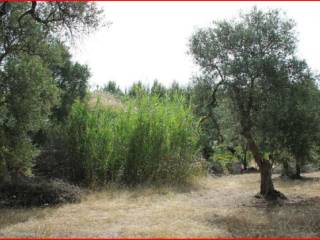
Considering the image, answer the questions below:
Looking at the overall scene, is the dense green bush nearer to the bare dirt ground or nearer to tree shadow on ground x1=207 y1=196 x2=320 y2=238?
the bare dirt ground

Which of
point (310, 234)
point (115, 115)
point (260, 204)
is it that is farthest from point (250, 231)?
point (115, 115)

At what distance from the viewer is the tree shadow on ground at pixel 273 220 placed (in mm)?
7215

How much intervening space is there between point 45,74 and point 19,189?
9.54 ft

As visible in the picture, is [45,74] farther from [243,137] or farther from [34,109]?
[243,137]

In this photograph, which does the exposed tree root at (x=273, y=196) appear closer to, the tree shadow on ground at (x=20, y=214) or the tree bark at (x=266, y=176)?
the tree bark at (x=266, y=176)

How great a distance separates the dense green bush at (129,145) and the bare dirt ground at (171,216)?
88 cm

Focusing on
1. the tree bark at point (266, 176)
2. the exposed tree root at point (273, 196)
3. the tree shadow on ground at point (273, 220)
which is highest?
the tree bark at point (266, 176)

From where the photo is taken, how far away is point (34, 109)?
8.98m

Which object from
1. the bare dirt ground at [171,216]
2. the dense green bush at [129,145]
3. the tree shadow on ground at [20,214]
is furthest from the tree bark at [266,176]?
the tree shadow on ground at [20,214]

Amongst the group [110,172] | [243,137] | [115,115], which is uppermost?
[115,115]

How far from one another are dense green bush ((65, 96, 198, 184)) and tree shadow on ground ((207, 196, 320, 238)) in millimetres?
3425

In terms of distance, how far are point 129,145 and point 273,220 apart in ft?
18.1

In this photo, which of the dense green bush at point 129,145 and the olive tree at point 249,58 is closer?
the olive tree at point 249,58

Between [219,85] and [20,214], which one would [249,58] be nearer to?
[219,85]
